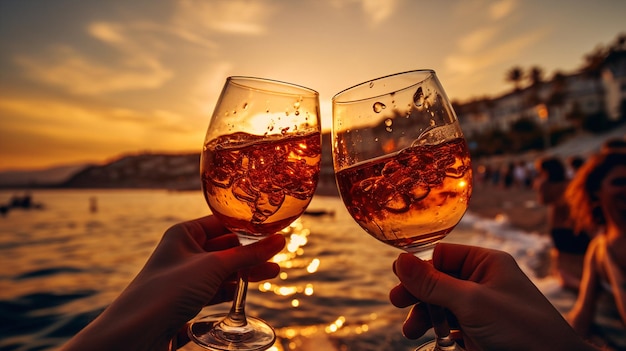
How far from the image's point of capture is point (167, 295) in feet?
4.73

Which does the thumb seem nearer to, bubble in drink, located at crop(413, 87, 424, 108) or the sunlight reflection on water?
bubble in drink, located at crop(413, 87, 424, 108)

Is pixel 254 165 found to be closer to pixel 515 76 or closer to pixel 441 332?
pixel 441 332

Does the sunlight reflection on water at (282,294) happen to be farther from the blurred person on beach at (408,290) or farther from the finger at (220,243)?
the finger at (220,243)

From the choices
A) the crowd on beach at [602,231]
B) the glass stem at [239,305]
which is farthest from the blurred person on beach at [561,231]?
the glass stem at [239,305]

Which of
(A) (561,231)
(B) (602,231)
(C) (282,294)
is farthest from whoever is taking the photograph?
(A) (561,231)

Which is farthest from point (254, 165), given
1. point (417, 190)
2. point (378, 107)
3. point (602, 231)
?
point (602, 231)

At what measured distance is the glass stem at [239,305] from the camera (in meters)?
1.67

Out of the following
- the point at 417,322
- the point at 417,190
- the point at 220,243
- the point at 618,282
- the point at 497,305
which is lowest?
the point at 618,282

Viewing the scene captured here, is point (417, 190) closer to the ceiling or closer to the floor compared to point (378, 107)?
closer to the floor

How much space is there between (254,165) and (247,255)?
0.39 m

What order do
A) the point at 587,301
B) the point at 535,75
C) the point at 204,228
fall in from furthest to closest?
the point at 535,75, the point at 587,301, the point at 204,228

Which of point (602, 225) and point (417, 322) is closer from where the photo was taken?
point (417, 322)

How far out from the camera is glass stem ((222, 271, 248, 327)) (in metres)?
1.67

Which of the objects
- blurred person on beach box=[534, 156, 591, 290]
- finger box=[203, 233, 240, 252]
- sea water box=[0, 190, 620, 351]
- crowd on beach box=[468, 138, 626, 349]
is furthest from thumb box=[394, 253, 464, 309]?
blurred person on beach box=[534, 156, 591, 290]
